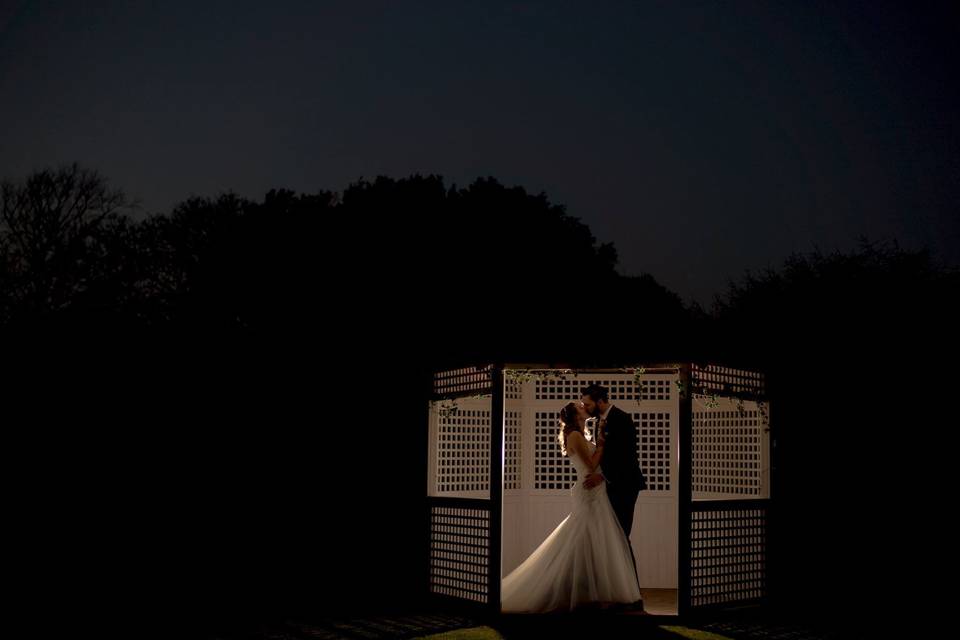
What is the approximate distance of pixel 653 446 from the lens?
1100 cm

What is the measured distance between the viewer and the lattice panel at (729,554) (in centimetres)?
853

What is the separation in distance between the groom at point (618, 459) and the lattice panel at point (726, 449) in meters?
1.50

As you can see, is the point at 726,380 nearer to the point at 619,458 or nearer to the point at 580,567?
the point at 619,458

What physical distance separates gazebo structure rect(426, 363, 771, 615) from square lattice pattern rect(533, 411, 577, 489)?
0.05ft

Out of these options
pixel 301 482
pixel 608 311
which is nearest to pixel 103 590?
pixel 301 482

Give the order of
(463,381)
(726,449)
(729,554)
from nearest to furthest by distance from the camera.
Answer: (729,554)
(463,381)
(726,449)

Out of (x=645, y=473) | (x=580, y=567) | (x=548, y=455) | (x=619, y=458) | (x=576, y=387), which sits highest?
(x=576, y=387)

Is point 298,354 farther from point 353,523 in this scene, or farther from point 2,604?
point 2,604

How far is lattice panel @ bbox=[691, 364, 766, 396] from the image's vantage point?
8.51 metres

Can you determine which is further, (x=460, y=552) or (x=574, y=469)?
(x=574, y=469)

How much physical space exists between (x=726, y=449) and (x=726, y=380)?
65.0 inches

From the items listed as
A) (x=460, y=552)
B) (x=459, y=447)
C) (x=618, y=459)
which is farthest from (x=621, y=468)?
(x=459, y=447)

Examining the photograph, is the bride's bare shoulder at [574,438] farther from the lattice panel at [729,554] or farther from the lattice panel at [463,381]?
the lattice panel at [729,554]

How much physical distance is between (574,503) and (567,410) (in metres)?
0.82
